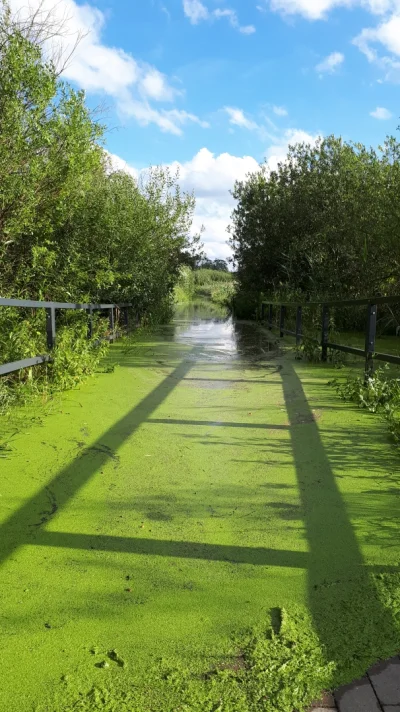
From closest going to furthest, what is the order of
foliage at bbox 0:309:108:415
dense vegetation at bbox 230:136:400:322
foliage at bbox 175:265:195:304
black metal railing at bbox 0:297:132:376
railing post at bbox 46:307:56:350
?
black metal railing at bbox 0:297:132:376 → foliage at bbox 0:309:108:415 → railing post at bbox 46:307:56:350 → dense vegetation at bbox 230:136:400:322 → foliage at bbox 175:265:195:304

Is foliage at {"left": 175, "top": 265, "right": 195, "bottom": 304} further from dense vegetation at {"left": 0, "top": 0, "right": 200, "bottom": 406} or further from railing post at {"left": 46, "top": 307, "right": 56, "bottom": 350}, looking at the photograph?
railing post at {"left": 46, "top": 307, "right": 56, "bottom": 350}

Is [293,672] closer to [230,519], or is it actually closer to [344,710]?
[344,710]

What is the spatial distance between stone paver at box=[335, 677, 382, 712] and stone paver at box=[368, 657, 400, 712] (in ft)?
Answer: 0.06

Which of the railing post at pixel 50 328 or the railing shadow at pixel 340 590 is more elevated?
the railing post at pixel 50 328

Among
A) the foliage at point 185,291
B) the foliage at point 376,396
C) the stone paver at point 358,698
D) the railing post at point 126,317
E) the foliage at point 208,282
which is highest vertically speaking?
the foliage at point 208,282

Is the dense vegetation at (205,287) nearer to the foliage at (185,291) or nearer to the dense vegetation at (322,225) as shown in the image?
the foliage at (185,291)

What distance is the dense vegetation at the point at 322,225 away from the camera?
10.6 m

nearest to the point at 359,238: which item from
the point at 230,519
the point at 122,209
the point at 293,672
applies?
the point at 122,209

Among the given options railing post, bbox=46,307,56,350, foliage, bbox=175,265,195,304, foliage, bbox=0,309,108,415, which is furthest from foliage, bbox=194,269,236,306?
railing post, bbox=46,307,56,350

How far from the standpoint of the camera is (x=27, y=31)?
212 inches

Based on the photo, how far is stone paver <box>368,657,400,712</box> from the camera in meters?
1.35

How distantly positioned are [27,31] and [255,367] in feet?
15.4

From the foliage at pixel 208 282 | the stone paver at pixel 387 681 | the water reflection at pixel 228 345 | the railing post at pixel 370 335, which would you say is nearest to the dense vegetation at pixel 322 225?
the water reflection at pixel 228 345

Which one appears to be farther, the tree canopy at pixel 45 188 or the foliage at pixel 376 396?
the tree canopy at pixel 45 188
